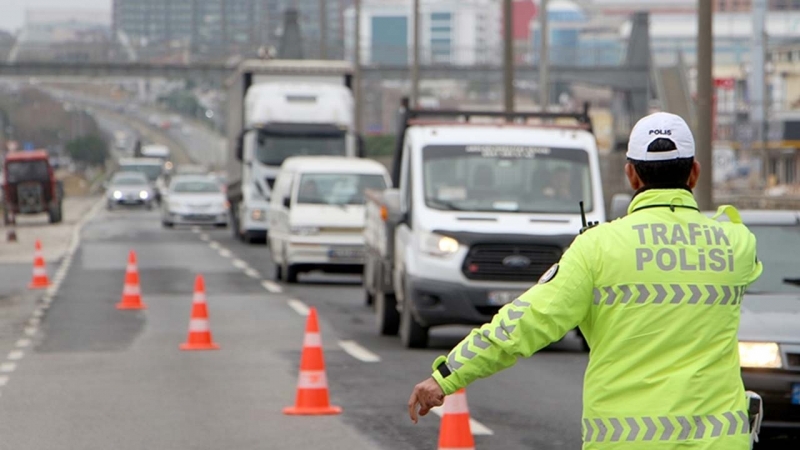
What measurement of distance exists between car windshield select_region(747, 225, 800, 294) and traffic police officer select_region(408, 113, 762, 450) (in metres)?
6.70

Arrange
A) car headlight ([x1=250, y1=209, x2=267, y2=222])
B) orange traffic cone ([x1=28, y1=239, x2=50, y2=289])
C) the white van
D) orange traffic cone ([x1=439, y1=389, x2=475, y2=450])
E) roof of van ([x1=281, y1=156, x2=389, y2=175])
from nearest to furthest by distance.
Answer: orange traffic cone ([x1=439, y1=389, x2=475, y2=450]) → orange traffic cone ([x1=28, y1=239, x2=50, y2=289]) → the white van → roof of van ([x1=281, y1=156, x2=389, y2=175]) → car headlight ([x1=250, y1=209, x2=267, y2=222])

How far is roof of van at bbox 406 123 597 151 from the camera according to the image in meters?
17.7

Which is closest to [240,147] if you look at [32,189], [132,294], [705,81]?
[132,294]

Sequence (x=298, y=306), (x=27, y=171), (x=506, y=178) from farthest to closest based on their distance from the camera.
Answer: (x=27, y=171) → (x=298, y=306) → (x=506, y=178)

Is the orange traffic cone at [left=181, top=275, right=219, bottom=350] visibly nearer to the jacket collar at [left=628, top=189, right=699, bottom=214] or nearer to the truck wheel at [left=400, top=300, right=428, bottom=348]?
the truck wheel at [left=400, top=300, right=428, bottom=348]

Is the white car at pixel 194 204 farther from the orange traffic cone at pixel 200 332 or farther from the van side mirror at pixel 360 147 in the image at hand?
the orange traffic cone at pixel 200 332

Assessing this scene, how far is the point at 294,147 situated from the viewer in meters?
37.6

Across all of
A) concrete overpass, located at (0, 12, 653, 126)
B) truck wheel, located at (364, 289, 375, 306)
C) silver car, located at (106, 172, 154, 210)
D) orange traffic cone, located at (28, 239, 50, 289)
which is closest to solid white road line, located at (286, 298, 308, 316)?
truck wheel, located at (364, 289, 375, 306)

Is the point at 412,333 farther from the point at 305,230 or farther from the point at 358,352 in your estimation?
the point at 305,230

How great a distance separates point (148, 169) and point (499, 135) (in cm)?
6956

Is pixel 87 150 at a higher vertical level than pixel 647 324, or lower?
lower

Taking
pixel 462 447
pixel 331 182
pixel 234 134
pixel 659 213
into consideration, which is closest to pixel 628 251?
pixel 659 213

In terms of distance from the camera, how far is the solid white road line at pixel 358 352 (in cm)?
1602

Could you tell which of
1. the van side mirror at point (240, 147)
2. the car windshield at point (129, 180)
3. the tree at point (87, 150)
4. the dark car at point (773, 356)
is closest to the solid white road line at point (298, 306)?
the dark car at point (773, 356)
